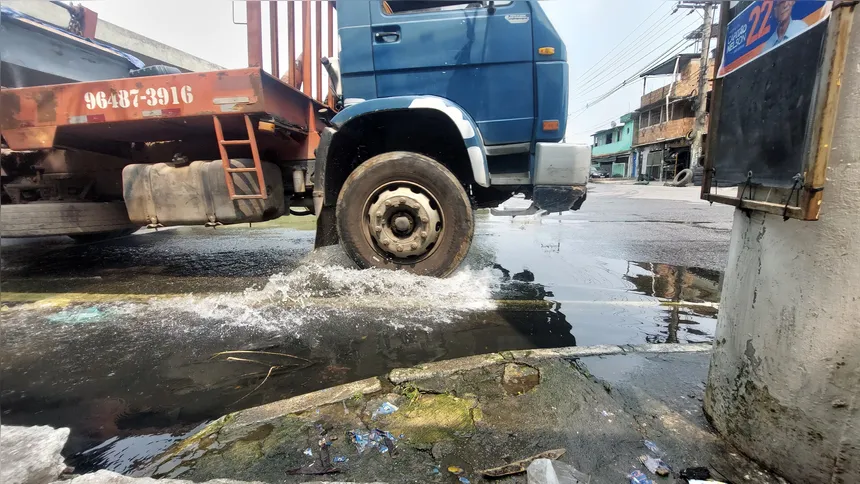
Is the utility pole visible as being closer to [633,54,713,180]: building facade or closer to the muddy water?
[633,54,713,180]: building facade

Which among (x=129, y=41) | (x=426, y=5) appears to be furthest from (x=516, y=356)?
(x=129, y=41)

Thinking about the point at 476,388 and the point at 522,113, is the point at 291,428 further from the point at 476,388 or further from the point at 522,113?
the point at 522,113

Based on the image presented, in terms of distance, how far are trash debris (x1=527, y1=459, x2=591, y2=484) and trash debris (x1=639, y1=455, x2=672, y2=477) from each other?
0.26 meters

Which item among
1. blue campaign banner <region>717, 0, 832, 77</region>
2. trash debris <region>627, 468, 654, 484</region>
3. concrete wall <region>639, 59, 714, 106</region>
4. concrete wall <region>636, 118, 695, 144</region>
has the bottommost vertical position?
trash debris <region>627, 468, 654, 484</region>

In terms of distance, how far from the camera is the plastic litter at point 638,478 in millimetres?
1384

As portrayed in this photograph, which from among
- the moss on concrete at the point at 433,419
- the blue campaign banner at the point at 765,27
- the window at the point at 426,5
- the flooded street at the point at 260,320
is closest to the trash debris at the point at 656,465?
the moss on concrete at the point at 433,419

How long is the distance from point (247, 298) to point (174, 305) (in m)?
0.61

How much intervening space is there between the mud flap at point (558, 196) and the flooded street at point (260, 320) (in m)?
0.88

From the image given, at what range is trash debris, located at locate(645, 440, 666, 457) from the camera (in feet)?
5.00

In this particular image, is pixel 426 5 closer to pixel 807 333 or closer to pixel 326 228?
pixel 326 228

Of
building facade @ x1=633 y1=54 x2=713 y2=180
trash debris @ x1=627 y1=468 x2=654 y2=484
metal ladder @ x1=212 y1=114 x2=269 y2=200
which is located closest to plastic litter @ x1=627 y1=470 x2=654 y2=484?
trash debris @ x1=627 y1=468 x2=654 y2=484

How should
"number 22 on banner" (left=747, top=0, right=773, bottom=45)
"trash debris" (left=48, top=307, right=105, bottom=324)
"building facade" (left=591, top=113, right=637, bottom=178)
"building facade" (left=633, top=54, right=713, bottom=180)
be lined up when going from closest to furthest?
1. "number 22 on banner" (left=747, top=0, right=773, bottom=45)
2. "trash debris" (left=48, top=307, right=105, bottom=324)
3. "building facade" (left=633, top=54, right=713, bottom=180)
4. "building facade" (left=591, top=113, right=637, bottom=178)

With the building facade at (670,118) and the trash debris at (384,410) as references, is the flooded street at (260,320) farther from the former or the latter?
the building facade at (670,118)

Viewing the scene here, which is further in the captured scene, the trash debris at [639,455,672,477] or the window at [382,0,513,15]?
the window at [382,0,513,15]
